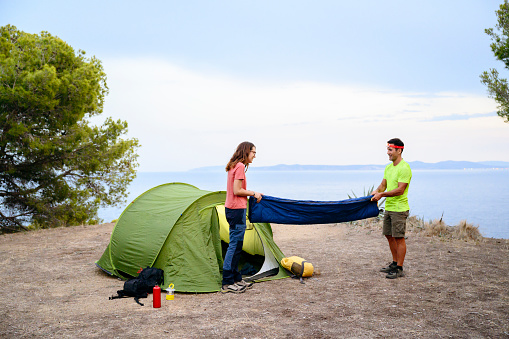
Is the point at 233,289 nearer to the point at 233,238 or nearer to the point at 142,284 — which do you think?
the point at 233,238

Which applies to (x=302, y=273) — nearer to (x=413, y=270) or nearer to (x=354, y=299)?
(x=354, y=299)

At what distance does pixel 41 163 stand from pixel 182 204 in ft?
28.4

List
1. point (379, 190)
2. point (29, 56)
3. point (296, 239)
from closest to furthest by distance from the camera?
point (379, 190), point (296, 239), point (29, 56)

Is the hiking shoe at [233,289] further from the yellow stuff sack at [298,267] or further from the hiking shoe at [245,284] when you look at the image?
the yellow stuff sack at [298,267]

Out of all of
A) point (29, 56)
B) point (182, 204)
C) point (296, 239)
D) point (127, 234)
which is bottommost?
point (296, 239)

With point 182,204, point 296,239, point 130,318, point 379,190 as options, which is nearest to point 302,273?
point 379,190

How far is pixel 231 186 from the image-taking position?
5805 millimetres

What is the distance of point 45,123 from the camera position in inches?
512

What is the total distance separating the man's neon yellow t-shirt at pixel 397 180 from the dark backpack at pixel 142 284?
3.53 meters

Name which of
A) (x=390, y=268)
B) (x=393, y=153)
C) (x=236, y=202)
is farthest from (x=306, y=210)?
(x=390, y=268)

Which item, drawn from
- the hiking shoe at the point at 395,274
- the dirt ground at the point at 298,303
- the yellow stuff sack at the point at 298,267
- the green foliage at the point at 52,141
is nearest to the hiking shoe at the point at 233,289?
the dirt ground at the point at 298,303

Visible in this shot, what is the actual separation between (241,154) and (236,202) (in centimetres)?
66

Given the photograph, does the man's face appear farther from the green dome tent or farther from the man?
the green dome tent

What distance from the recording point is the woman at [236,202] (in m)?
5.73
